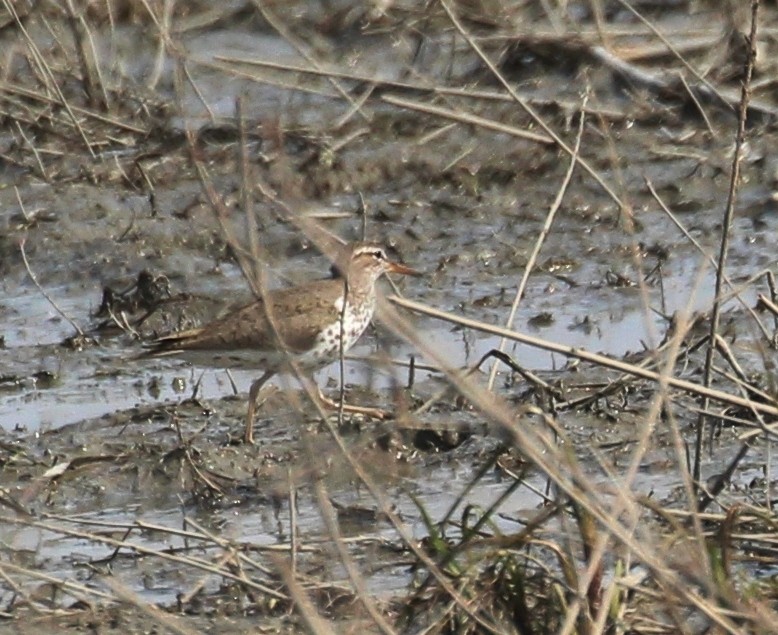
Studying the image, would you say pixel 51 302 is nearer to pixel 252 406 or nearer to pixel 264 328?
pixel 264 328

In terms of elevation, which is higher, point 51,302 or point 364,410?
point 51,302

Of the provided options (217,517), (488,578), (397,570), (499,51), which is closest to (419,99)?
(499,51)

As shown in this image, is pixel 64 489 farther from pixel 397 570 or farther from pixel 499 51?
pixel 499 51

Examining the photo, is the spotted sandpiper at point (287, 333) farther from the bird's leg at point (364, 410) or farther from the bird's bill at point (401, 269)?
the bird's bill at point (401, 269)

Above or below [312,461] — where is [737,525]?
below

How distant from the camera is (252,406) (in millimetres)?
8266

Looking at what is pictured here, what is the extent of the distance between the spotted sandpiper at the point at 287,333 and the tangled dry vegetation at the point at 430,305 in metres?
0.30

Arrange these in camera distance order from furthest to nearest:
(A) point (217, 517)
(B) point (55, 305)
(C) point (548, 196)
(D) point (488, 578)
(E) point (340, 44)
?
(E) point (340, 44)
(C) point (548, 196)
(B) point (55, 305)
(A) point (217, 517)
(D) point (488, 578)

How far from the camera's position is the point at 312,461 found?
3650mm

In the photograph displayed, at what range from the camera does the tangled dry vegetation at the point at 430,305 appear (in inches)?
199

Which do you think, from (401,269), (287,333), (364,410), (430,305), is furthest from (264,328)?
(430,305)

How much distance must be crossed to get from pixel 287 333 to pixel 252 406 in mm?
562

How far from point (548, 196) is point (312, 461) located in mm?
7713

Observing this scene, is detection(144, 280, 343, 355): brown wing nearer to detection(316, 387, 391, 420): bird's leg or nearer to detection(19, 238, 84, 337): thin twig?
detection(316, 387, 391, 420): bird's leg
